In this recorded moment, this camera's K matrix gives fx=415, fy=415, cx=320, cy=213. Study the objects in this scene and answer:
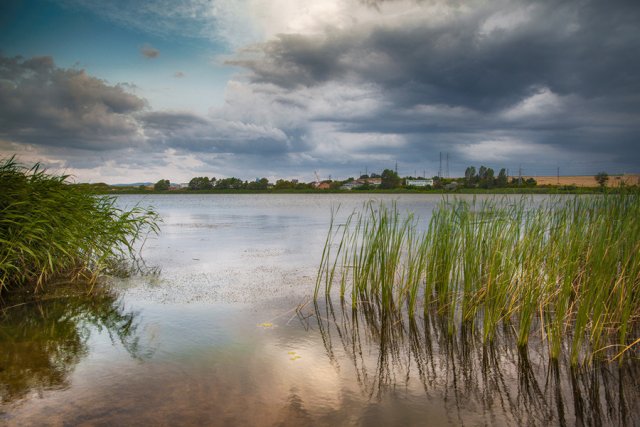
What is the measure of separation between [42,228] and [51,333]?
2543 mm

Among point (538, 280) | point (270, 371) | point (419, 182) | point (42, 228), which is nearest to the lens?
point (270, 371)

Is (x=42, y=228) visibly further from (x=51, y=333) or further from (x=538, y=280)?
(x=538, y=280)

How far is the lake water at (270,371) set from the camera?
3.40 meters

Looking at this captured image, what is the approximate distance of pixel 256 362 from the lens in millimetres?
4383

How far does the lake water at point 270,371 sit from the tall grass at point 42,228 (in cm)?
85

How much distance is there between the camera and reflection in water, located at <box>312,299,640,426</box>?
11.2 ft

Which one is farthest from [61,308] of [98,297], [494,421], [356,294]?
[494,421]

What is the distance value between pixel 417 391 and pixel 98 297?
18.5 feet

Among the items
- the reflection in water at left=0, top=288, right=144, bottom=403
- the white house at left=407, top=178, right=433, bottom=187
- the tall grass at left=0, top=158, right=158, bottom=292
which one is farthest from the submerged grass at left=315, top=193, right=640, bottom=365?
the white house at left=407, top=178, right=433, bottom=187

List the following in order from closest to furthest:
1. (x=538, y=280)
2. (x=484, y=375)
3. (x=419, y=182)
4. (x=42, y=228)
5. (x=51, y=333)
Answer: (x=484, y=375), (x=538, y=280), (x=51, y=333), (x=42, y=228), (x=419, y=182)

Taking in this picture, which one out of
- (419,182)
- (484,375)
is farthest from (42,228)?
(419,182)

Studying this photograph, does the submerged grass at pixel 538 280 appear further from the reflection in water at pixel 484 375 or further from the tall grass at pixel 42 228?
the tall grass at pixel 42 228

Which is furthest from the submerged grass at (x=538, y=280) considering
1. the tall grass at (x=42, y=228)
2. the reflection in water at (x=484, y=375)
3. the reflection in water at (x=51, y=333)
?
the tall grass at (x=42, y=228)

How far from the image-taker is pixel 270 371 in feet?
13.7
